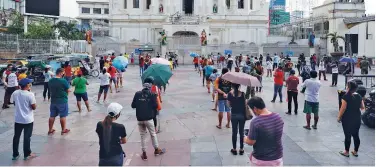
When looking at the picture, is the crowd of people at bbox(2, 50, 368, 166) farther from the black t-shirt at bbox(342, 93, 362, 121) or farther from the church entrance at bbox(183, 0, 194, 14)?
the church entrance at bbox(183, 0, 194, 14)

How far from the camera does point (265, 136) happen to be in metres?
5.46

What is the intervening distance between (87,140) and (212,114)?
4.57 meters

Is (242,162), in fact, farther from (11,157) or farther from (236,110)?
(11,157)

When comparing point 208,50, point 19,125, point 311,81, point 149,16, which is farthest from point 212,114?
point 149,16

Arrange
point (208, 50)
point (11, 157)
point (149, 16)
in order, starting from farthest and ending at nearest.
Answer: point (149, 16) < point (208, 50) < point (11, 157)

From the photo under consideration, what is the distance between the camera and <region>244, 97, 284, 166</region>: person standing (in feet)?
17.9

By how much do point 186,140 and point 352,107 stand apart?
3789 millimetres

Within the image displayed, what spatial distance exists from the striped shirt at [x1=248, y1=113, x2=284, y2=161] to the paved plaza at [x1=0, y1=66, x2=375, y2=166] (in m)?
2.34

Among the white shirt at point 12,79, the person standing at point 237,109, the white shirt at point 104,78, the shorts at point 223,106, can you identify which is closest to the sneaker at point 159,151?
the person standing at point 237,109

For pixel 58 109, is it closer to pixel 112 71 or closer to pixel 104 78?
pixel 104 78

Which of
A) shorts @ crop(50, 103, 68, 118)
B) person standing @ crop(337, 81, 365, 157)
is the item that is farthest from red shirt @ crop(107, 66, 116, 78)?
person standing @ crop(337, 81, 365, 157)

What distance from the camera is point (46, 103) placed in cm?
1594

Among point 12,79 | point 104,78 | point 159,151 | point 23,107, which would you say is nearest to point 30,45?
point 12,79

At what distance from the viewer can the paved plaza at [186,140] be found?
8133mm
